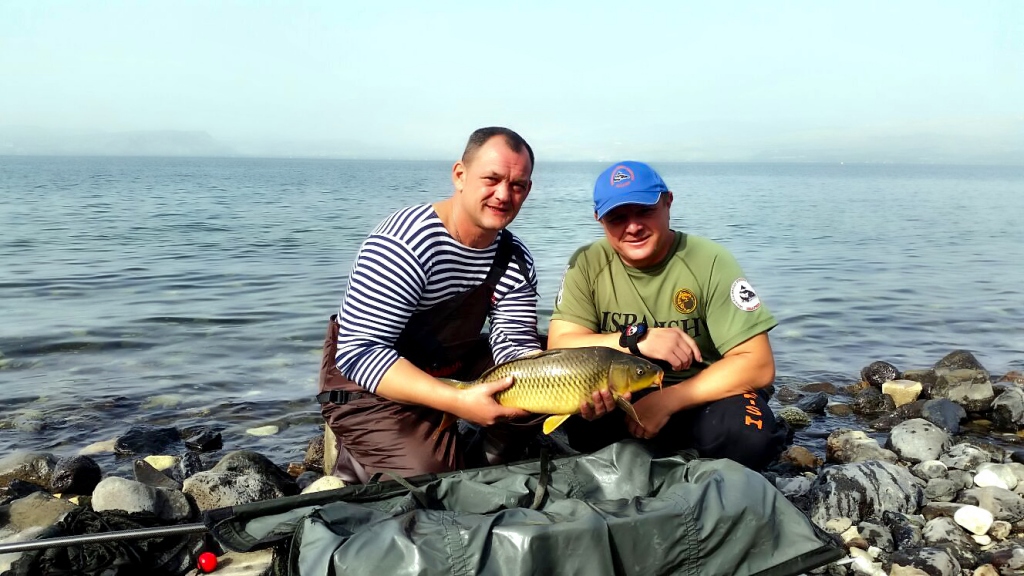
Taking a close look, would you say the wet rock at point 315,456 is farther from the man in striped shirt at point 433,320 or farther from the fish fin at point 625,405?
the fish fin at point 625,405

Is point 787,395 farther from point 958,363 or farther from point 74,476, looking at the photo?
point 74,476

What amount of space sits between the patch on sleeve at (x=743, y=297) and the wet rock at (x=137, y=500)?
341 cm

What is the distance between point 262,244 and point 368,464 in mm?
18396

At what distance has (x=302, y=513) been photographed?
347 cm

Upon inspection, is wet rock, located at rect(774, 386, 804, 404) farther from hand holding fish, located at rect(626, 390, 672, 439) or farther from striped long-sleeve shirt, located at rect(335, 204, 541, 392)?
striped long-sleeve shirt, located at rect(335, 204, 541, 392)

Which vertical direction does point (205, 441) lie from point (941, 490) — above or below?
below

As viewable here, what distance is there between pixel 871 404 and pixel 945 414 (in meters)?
0.74

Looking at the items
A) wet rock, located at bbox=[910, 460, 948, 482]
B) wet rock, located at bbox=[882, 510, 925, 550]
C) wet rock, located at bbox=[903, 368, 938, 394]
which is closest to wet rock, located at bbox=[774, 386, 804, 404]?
wet rock, located at bbox=[903, 368, 938, 394]

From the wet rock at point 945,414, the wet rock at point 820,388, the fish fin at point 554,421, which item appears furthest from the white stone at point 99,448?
the wet rock at point 945,414

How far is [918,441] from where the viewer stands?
6.40m

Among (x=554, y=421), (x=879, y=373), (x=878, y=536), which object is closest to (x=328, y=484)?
(x=554, y=421)

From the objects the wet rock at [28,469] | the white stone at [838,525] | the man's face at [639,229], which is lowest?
the wet rock at [28,469]

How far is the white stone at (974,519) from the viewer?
15.6 feet

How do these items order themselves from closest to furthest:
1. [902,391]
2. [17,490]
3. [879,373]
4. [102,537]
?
[102,537], [17,490], [902,391], [879,373]
